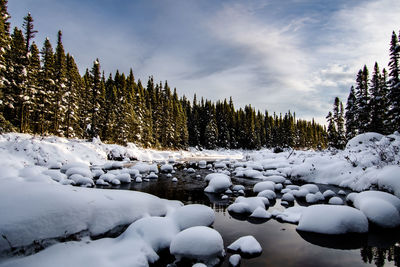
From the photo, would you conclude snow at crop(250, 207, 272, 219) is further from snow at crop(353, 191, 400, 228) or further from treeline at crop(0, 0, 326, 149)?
treeline at crop(0, 0, 326, 149)

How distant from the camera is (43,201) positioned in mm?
4617

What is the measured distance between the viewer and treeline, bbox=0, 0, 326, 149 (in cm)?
2302

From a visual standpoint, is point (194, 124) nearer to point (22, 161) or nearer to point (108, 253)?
point (22, 161)

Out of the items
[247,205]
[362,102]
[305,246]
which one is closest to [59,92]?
[247,205]

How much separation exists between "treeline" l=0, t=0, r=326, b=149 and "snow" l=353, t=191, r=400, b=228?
20876 millimetres

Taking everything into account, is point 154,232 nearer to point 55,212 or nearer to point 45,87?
point 55,212

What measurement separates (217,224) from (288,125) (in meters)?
68.8

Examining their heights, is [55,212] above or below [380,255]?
above

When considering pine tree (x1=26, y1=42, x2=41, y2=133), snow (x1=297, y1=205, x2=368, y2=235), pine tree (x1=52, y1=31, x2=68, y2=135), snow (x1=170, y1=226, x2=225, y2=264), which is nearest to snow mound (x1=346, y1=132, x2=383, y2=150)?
snow (x1=297, y1=205, x2=368, y2=235)

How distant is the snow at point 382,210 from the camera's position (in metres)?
6.39

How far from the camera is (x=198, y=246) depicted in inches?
180

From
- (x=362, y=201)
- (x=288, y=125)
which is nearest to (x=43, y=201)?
(x=362, y=201)

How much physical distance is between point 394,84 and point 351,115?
14524 millimetres

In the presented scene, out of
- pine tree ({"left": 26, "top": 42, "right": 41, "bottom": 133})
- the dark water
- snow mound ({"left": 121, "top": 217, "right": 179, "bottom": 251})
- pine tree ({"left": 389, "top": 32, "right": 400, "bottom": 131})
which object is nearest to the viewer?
the dark water
